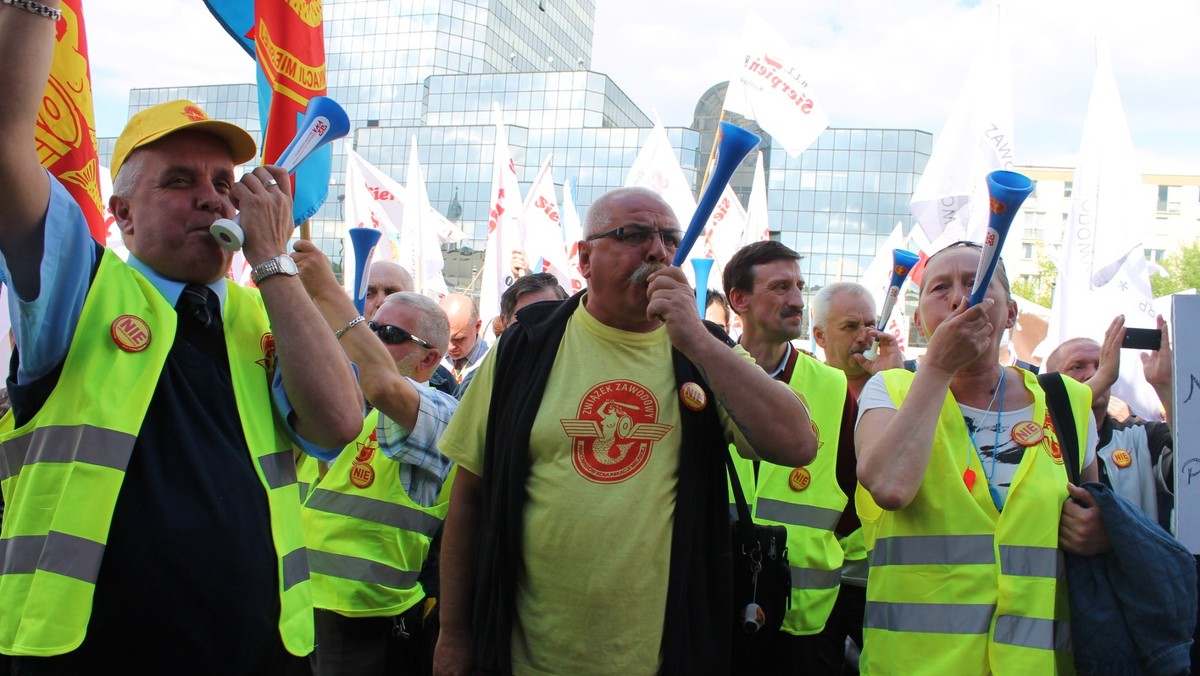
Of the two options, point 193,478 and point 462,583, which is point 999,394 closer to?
point 462,583

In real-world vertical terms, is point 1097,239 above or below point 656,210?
above

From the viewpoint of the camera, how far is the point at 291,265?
81.2 inches

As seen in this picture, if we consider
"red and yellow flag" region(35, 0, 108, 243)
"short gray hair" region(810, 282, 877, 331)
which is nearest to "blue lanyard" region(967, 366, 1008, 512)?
"short gray hair" region(810, 282, 877, 331)

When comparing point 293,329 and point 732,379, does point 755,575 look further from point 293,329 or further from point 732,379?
point 293,329

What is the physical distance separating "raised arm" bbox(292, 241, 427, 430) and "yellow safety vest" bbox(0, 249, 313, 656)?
0.55 m

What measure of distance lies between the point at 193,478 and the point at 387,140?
6845 cm

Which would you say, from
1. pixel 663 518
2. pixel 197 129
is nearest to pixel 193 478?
pixel 197 129

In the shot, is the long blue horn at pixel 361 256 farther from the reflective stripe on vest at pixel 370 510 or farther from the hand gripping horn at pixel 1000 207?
the hand gripping horn at pixel 1000 207

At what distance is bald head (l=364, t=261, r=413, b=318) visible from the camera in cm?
560

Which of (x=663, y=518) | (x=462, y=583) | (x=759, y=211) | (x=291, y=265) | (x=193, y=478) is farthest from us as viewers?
(x=759, y=211)

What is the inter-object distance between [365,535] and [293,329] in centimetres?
152

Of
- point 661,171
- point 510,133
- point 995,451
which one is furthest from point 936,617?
point 510,133

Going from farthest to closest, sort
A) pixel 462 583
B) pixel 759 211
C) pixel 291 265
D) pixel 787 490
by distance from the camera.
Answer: pixel 759 211 → pixel 787 490 → pixel 462 583 → pixel 291 265

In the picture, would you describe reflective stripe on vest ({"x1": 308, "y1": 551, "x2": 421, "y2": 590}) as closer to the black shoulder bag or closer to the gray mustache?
the black shoulder bag
